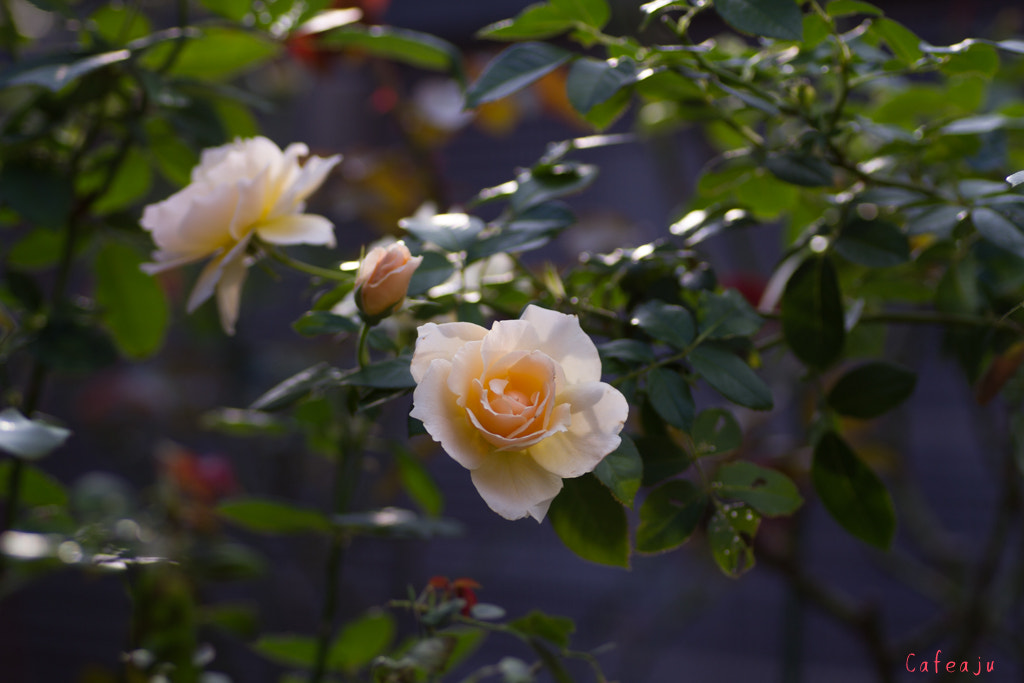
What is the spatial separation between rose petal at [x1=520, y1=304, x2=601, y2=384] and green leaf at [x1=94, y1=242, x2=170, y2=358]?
576 mm

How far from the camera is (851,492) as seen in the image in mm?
534

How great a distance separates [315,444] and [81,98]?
0.40 meters

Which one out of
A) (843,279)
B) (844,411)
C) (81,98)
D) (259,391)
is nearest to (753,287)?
(843,279)

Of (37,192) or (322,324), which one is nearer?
(322,324)

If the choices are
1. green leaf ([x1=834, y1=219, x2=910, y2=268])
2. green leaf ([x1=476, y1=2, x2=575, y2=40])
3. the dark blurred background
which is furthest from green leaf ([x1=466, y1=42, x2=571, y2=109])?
the dark blurred background

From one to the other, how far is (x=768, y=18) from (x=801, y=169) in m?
0.10

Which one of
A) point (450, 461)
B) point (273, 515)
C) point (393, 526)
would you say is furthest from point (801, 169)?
point (450, 461)

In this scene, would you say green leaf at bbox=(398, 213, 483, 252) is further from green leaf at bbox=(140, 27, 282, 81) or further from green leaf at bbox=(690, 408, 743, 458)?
green leaf at bbox=(140, 27, 282, 81)

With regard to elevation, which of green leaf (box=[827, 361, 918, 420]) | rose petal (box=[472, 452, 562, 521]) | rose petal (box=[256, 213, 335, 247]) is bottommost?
green leaf (box=[827, 361, 918, 420])

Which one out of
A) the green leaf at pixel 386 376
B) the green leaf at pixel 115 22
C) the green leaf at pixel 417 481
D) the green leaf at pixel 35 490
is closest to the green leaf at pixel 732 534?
the green leaf at pixel 386 376

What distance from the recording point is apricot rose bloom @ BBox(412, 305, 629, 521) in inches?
15.0

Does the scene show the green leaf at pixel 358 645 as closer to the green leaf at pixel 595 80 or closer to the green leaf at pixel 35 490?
the green leaf at pixel 35 490

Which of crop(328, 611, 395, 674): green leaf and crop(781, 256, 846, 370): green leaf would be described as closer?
crop(781, 256, 846, 370): green leaf

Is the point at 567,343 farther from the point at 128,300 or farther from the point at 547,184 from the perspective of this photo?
the point at 128,300
